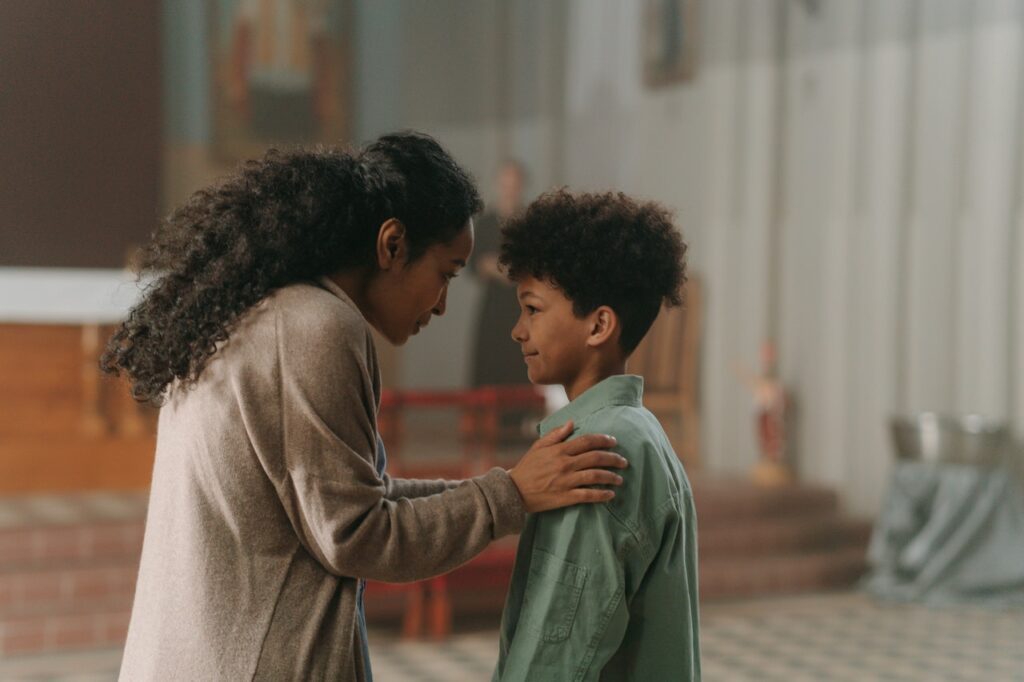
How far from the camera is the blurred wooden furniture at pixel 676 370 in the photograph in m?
9.20

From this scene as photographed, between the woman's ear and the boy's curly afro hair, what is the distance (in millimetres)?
194

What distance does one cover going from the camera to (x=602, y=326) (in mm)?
1806

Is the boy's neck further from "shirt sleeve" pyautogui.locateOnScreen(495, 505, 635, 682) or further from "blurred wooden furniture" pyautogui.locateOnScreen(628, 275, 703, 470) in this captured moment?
"blurred wooden furniture" pyautogui.locateOnScreen(628, 275, 703, 470)

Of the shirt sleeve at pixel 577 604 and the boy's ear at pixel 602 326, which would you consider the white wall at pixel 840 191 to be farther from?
the shirt sleeve at pixel 577 604

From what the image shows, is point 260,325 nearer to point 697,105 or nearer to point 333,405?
point 333,405

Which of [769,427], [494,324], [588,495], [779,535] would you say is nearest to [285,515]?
[588,495]

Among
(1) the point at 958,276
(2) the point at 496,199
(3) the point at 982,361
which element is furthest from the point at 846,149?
(2) the point at 496,199

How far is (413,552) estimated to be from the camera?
61.5 inches

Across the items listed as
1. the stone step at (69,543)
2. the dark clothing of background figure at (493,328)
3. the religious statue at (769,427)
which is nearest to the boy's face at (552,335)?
the stone step at (69,543)

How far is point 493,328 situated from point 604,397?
7.85 meters

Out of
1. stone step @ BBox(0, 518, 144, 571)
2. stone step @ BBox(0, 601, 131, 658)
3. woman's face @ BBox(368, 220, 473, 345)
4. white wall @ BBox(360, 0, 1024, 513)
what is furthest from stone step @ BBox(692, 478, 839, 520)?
woman's face @ BBox(368, 220, 473, 345)

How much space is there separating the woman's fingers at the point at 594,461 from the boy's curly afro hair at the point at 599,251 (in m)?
0.26

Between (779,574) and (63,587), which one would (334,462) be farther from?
(779,574)

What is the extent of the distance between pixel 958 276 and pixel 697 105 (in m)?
2.61
